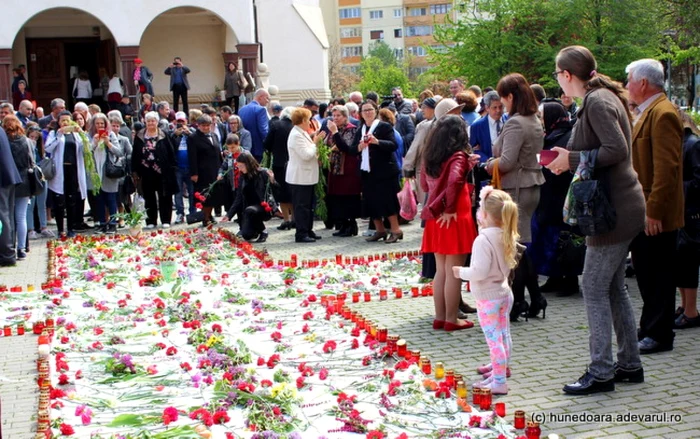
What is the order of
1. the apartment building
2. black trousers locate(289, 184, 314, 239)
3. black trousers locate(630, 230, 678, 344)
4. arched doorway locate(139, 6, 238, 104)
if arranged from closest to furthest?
black trousers locate(630, 230, 678, 344) < black trousers locate(289, 184, 314, 239) < arched doorway locate(139, 6, 238, 104) < the apartment building

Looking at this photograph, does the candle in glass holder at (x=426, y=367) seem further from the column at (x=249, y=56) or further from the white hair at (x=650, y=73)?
the column at (x=249, y=56)

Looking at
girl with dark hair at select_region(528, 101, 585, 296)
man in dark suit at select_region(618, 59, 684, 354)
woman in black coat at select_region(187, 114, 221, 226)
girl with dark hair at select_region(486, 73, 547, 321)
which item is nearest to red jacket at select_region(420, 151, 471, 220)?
girl with dark hair at select_region(486, 73, 547, 321)

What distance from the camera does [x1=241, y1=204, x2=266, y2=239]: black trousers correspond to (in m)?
15.1

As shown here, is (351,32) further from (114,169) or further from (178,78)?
(114,169)

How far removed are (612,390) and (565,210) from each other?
4.23ft

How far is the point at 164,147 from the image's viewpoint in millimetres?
16844

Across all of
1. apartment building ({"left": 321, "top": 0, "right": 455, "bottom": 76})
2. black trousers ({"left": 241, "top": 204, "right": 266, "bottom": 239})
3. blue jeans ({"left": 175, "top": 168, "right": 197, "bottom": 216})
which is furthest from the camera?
apartment building ({"left": 321, "top": 0, "right": 455, "bottom": 76})

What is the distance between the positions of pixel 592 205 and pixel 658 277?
1547mm

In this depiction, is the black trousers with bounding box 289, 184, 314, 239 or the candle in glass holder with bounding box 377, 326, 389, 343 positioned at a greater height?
the black trousers with bounding box 289, 184, 314, 239

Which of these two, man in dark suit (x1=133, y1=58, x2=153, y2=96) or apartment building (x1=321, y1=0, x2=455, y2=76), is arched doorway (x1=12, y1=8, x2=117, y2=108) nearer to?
man in dark suit (x1=133, y1=58, x2=153, y2=96)

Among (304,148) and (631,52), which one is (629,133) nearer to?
(304,148)

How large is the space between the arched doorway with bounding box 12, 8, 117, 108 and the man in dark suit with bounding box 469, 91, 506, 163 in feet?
73.0

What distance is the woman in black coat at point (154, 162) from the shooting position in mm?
16734

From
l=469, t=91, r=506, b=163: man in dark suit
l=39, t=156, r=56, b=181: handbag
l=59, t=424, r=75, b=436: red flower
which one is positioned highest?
l=469, t=91, r=506, b=163: man in dark suit
